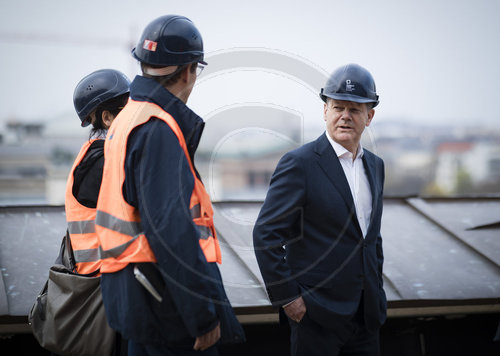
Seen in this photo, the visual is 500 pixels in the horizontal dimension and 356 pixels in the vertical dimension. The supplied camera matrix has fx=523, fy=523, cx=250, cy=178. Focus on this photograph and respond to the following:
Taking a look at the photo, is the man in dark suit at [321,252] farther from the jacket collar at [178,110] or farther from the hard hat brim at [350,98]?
the jacket collar at [178,110]

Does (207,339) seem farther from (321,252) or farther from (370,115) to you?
(370,115)

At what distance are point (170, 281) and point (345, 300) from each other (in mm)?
851

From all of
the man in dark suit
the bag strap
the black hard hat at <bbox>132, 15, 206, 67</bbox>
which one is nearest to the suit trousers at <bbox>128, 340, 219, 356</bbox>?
the man in dark suit

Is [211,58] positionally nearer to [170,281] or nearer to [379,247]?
[170,281]

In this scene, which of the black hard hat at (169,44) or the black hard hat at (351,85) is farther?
the black hard hat at (351,85)

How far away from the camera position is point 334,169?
7.14 ft

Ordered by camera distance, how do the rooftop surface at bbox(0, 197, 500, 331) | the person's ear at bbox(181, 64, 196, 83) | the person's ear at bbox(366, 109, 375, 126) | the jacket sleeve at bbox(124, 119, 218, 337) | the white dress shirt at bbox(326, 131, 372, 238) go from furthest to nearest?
the rooftop surface at bbox(0, 197, 500, 331)
the person's ear at bbox(366, 109, 375, 126)
the white dress shirt at bbox(326, 131, 372, 238)
the person's ear at bbox(181, 64, 196, 83)
the jacket sleeve at bbox(124, 119, 218, 337)

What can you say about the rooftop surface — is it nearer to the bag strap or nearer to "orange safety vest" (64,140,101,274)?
the bag strap

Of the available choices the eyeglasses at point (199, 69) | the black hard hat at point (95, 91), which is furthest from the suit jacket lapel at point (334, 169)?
the black hard hat at point (95, 91)

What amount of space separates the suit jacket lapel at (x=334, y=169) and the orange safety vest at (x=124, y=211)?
0.65 meters

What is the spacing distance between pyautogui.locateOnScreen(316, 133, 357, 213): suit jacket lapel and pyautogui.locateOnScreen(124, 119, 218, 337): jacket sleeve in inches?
28.8

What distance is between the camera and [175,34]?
1794 millimetres

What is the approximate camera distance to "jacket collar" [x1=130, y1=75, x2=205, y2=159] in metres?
1.73

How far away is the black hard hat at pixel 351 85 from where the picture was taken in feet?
7.37
